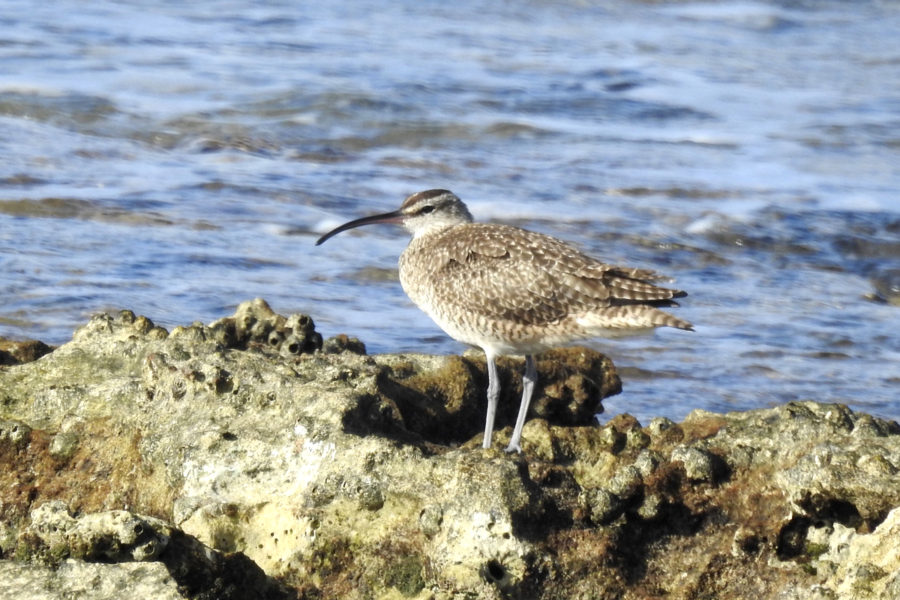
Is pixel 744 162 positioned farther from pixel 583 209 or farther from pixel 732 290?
pixel 732 290

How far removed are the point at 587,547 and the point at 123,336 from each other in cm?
233

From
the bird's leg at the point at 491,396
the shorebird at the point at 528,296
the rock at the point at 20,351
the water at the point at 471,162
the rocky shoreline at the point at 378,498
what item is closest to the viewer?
the rocky shoreline at the point at 378,498

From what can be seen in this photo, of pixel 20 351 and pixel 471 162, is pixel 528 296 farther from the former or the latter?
pixel 471 162

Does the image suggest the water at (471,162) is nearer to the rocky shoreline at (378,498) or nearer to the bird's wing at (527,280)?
the bird's wing at (527,280)

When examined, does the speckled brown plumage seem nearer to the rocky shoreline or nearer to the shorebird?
the shorebird

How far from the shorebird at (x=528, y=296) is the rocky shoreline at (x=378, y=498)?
3.51 ft

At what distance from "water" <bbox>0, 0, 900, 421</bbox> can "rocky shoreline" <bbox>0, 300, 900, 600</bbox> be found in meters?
3.05

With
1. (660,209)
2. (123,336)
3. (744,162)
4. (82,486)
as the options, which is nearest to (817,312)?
(660,209)

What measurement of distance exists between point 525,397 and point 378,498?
1791 millimetres

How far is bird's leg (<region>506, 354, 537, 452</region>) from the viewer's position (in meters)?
5.55

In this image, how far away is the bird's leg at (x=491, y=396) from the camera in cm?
576

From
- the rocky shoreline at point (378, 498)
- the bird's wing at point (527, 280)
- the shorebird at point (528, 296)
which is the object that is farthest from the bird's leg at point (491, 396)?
the rocky shoreline at point (378, 498)

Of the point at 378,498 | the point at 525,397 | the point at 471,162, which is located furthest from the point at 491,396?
the point at 471,162

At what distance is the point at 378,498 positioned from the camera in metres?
4.43
